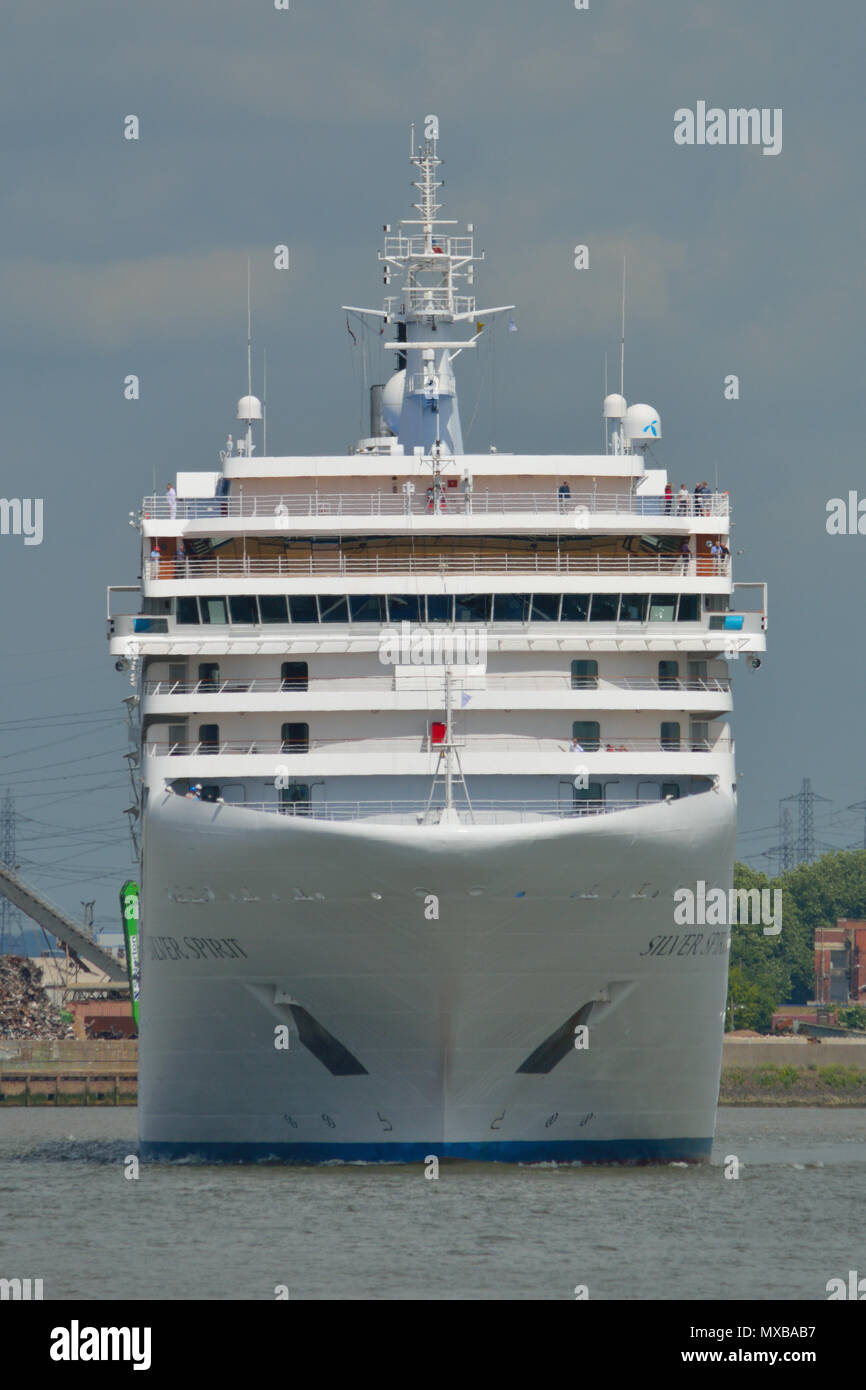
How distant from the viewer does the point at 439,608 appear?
148 feet

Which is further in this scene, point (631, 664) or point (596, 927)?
point (631, 664)

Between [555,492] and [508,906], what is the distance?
10953 millimetres

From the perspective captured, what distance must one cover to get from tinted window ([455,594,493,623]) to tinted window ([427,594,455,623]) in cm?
14

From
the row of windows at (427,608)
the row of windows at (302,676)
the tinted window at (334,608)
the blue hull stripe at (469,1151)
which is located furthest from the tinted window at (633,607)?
the blue hull stripe at (469,1151)

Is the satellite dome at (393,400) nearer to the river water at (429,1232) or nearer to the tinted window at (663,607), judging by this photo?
the tinted window at (663,607)

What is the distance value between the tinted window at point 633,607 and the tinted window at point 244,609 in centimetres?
647

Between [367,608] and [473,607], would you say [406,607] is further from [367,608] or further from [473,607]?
[473,607]

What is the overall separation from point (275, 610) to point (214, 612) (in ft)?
3.83

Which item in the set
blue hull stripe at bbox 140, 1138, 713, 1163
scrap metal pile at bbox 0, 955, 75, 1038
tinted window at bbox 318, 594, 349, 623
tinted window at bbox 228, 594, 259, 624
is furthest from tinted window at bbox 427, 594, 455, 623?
scrap metal pile at bbox 0, 955, 75, 1038

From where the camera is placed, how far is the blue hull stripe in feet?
136
